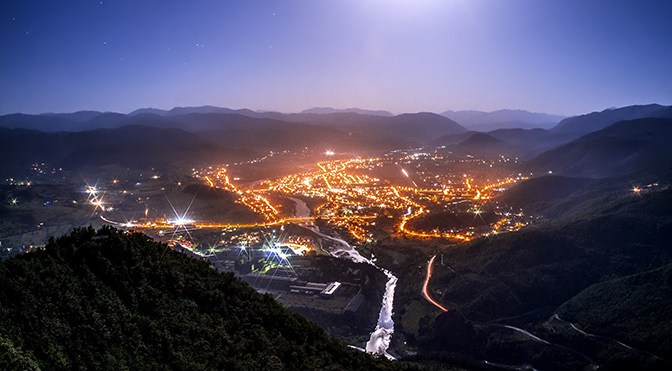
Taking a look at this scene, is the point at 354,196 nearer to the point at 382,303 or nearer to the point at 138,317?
the point at 382,303

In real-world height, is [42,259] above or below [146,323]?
above

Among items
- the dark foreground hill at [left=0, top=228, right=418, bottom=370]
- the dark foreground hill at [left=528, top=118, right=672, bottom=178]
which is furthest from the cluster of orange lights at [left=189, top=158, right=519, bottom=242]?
the dark foreground hill at [left=0, top=228, right=418, bottom=370]

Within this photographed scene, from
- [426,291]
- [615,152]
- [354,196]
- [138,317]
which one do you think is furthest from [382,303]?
[615,152]

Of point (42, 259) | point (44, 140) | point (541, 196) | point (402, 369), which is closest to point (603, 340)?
point (402, 369)

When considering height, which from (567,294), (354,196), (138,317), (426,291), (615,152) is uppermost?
(615,152)

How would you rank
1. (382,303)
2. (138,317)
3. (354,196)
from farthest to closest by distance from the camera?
(354,196) < (382,303) < (138,317)

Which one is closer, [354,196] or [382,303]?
[382,303]

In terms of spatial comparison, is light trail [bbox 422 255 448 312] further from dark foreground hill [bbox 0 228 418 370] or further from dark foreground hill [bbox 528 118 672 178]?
dark foreground hill [bbox 528 118 672 178]

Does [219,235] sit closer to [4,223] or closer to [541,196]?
[4,223]
